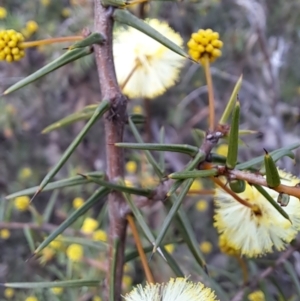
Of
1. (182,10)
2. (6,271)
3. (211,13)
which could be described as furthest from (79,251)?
(211,13)

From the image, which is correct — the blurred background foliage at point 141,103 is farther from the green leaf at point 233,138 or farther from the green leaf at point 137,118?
the green leaf at point 233,138

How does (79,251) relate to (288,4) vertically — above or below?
below

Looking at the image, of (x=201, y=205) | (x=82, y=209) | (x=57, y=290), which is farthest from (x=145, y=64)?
(x=201, y=205)

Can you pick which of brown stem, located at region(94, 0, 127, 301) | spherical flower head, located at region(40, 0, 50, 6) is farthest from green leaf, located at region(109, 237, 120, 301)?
spherical flower head, located at region(40, 0, 50, 6)

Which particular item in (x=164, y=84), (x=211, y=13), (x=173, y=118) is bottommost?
(x=173, y=118)

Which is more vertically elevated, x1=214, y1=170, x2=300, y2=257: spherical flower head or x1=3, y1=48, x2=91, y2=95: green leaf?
x1=3, y1=48, x2=91, y2=95: green leaf

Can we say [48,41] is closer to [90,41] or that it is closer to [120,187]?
[90,41]

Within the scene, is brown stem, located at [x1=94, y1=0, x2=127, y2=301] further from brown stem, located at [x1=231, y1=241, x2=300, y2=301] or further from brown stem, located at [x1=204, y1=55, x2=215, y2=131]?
brown stem, located at [x1=231, y1=241, x2=300, y2=301]

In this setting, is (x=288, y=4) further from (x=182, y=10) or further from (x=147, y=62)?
(x=147, y=62)
